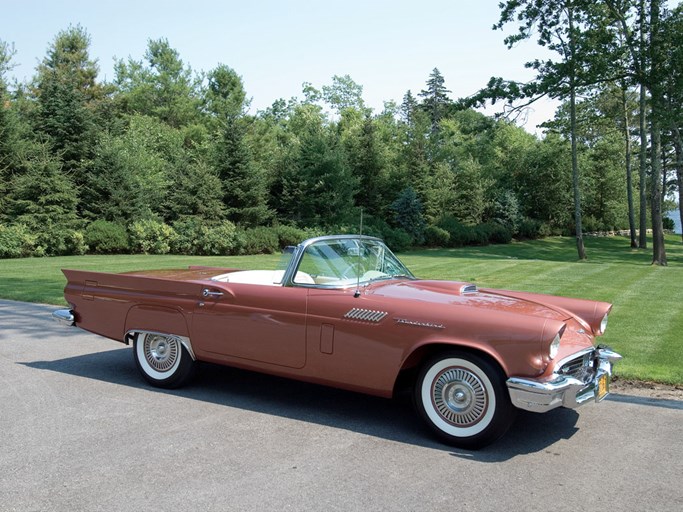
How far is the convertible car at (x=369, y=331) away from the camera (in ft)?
13.6

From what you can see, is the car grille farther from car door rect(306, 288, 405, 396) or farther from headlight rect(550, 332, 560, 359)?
car door rect(306, 288, 405, 396)

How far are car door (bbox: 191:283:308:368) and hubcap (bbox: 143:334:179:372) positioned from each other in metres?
0.33

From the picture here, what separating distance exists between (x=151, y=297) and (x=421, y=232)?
28.2 metres

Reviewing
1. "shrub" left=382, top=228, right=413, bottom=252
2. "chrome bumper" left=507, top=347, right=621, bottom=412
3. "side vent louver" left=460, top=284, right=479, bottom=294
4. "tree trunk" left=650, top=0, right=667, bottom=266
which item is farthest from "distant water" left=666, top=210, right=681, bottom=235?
"chrome bumper" left=507, top=347, right=621, bottom=412

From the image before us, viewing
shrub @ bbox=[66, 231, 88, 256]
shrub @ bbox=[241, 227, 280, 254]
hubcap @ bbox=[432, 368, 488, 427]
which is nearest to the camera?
hubcap @ bbox=[432, 368, 488, 427]

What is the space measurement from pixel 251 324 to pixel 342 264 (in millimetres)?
946

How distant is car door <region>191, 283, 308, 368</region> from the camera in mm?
4938

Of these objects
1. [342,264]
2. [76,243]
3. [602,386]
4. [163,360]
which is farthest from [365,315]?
[76,243]

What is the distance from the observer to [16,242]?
2181cm

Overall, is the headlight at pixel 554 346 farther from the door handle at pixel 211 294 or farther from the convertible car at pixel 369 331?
the door handle at pixel 211 294

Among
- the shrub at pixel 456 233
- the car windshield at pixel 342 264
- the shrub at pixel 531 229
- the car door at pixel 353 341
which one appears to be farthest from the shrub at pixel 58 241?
the shrub at pixel 531 229

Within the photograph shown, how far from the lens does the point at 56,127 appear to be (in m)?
27.5

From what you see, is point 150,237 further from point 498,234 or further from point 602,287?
point 498,234

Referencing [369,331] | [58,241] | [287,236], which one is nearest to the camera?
[369,331]
